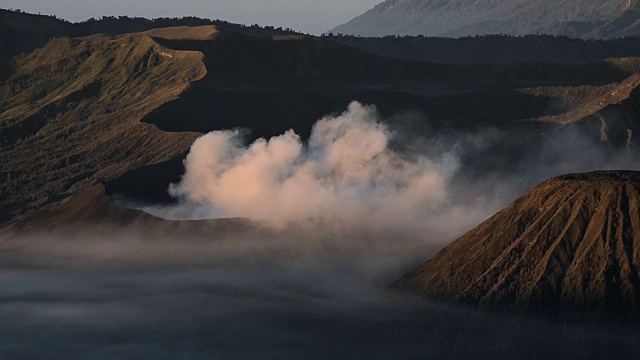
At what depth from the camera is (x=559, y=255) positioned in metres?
129

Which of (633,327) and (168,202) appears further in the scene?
(168,202)

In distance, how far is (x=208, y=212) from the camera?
18800 centimetres

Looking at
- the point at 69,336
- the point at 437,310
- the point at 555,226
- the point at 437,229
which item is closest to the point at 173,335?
the point at 69,336

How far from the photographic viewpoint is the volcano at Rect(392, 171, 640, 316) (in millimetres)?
126000

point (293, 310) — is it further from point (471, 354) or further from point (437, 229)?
point (437, 229)

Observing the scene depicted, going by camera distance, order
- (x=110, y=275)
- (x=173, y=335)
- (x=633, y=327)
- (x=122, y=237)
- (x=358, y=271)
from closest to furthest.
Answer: (x=633, y=327) < (x=173, y=335) < (x=358, y=271) < (x=110, y=275) < (x=122, y=237)

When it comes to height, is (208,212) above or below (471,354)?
above

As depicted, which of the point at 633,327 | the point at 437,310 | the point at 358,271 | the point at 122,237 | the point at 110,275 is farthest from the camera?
the point at 122,237

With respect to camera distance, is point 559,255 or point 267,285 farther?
point 267,285

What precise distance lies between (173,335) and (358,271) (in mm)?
26460

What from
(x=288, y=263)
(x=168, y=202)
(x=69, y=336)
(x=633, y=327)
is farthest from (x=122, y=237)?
(x=633, y=327)

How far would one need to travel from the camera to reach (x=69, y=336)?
143375 mm

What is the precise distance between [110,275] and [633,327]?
67247 millimetres

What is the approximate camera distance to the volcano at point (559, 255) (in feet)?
413
